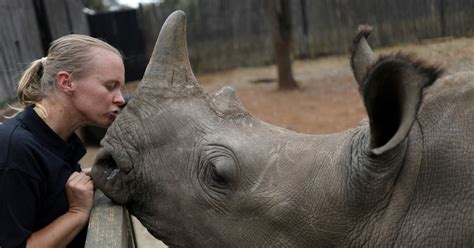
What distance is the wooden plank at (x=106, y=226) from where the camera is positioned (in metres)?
2.08

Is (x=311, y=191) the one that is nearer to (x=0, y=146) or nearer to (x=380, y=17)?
(x=0, y=146)

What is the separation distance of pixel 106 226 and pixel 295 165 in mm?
741

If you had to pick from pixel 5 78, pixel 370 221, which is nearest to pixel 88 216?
pixel 370 221

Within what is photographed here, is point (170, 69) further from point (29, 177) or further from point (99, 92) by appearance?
point (29, 177)

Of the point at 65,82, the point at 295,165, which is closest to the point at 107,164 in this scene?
the point at 65,82

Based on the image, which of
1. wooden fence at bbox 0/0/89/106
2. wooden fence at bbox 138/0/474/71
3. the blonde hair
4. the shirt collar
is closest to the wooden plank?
the shirt collar

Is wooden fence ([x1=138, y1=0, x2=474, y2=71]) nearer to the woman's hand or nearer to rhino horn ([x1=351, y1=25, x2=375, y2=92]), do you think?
rhino horn ([x1=351, y1=25, x2=375, y2=92])

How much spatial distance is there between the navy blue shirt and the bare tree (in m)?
10.8

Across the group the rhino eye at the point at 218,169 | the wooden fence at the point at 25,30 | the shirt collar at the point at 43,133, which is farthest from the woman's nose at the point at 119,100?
the wooden fence at the point at 25,30

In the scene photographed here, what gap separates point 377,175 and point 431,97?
1.12 feet

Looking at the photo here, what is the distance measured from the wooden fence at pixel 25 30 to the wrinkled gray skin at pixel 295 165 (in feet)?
8.27

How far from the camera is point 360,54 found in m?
2.18

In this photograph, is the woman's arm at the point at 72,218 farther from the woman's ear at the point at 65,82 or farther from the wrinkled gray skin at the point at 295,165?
the woman's ear at the point at 65,82

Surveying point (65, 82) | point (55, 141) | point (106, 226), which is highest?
point (65, 82)
